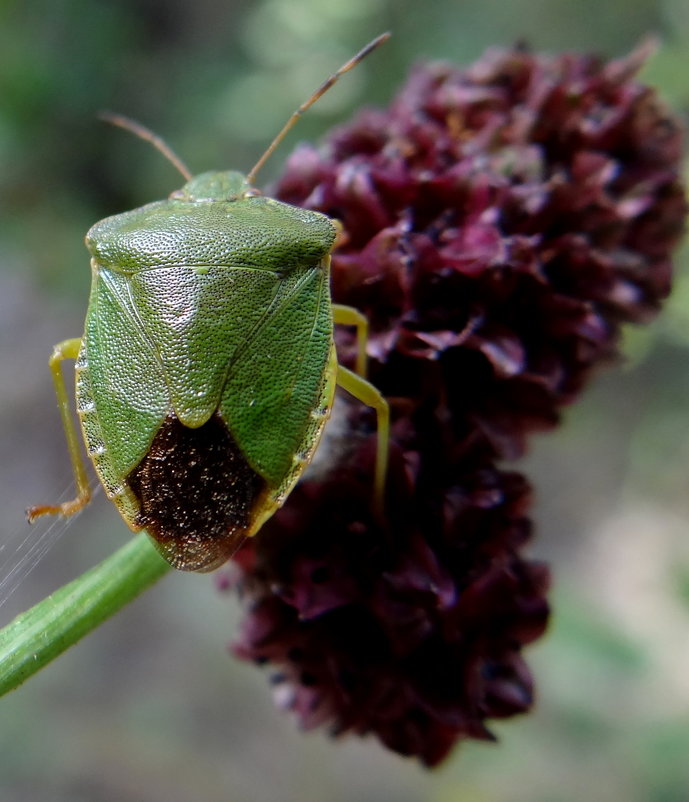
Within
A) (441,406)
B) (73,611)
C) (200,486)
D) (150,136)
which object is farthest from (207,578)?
(73,611)

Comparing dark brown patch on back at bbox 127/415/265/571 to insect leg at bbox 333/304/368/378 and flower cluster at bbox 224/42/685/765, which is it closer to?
flower cluster at bbox 224/42/685/765

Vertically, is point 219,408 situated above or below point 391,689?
above

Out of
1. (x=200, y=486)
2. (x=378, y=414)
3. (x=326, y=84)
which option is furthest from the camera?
(x=326, y=84)

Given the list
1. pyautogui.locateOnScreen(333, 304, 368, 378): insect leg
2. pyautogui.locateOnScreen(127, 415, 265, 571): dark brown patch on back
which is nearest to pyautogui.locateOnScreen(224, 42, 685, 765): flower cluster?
pyautogui.locateOnScreen(333, 304, 368, 378): insect leg

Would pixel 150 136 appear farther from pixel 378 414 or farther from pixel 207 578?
pixel 207 578

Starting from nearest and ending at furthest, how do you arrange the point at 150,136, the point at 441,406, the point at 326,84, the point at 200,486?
the point at 200,486 < the point at 441,406 < the point at 326,84 < the point at 150,136

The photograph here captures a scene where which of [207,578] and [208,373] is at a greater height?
[208,373]

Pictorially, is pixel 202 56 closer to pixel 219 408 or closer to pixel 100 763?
pixel 100 763

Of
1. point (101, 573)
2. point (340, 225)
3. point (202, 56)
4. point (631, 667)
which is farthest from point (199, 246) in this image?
point (202, 56)

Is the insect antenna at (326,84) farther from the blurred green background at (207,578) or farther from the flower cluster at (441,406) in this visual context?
the blurred green background at (207,578)
